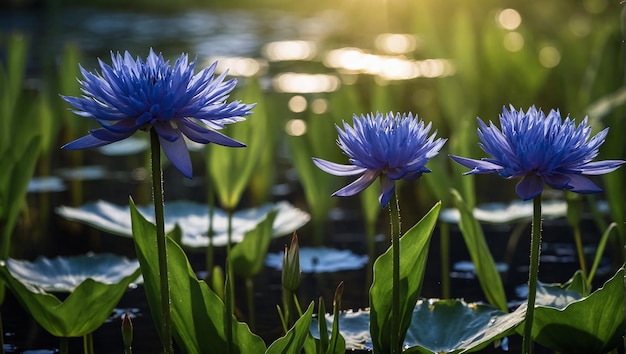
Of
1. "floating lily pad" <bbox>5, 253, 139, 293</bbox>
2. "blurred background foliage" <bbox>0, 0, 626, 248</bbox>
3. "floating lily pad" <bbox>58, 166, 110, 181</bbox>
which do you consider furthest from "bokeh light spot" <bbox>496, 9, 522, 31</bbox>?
"floating lily pad" <bbox>5, 253, 139, 293</bbox>

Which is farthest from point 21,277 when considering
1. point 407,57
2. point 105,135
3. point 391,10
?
point 391,10

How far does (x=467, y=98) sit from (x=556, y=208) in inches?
35.1

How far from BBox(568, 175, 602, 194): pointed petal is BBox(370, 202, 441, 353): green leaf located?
210mm

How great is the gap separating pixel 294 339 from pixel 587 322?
0.40m

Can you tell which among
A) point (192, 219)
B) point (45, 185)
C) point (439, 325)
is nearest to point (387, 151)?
point (439, 325)

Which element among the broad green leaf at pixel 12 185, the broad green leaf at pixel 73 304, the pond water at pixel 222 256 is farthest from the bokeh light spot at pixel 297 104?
the broad green leaf at pixel 73 304

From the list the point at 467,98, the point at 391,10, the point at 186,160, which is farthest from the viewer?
the point at 391,10

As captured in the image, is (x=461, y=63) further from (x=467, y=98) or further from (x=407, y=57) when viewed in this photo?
(x=407, y=57)

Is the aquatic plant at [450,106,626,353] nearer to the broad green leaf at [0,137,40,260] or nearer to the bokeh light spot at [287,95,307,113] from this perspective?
the broad green leaf at [0,137,40,260]

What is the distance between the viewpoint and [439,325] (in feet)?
4.52

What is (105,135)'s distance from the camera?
3.30 feet

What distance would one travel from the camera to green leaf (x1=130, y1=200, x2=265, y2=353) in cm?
117

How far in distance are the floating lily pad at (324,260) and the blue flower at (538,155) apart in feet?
3.18

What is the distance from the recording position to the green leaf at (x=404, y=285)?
3.91 feet
